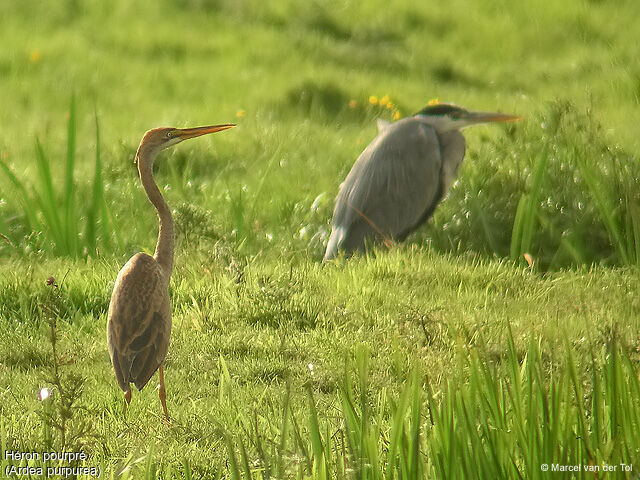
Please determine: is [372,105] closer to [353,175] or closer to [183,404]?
[353,175]

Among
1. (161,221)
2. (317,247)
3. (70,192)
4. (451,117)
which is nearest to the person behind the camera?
(161,221)

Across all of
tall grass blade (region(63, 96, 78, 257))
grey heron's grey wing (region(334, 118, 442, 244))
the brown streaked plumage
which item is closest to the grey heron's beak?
grey heron's grey wing (region(334, 118, 442, 244))

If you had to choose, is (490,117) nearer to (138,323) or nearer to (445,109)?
(445,109)

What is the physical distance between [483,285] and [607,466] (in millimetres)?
2588

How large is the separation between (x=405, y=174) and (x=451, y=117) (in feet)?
1.55

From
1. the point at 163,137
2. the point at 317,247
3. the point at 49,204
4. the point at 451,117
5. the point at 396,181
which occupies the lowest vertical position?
the point at 317,247

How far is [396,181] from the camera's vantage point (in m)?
5.64

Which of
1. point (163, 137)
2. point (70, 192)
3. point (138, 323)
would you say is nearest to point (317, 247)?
point (70, 192)

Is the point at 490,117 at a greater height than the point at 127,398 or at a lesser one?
greater

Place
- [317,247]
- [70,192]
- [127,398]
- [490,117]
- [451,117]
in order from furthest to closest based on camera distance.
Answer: [451,117] < [317,247] < [490,117] < [70,192] < [127,398]

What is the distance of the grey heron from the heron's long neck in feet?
8.72

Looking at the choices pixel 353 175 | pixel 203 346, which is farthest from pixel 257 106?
pixel 203 346

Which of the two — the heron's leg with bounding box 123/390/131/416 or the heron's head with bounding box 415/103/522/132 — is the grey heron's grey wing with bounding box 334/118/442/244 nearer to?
the heron's head with bounding box 415/103/522/132

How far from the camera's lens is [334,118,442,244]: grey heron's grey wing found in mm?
5598
